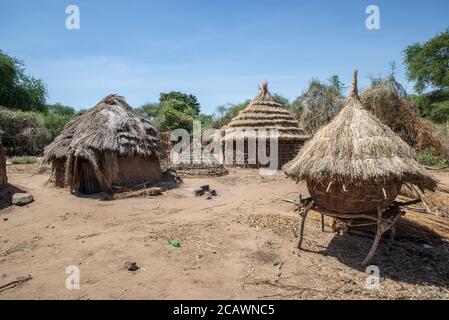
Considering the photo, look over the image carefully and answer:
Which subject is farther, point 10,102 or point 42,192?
point 10,102

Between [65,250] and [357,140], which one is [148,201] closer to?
[65,250]

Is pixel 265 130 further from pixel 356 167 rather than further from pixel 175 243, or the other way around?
pixel 356 167

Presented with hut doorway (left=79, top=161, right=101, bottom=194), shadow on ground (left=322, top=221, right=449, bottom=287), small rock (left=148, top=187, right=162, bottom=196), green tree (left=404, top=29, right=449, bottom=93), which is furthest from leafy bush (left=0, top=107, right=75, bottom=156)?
green tree (left=404, top=29, right=449, bottom=93)

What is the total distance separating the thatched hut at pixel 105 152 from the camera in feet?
30.1

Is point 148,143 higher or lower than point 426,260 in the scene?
higher

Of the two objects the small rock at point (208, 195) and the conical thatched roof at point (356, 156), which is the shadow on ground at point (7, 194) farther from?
the conical thatched roof at point (356, 156)

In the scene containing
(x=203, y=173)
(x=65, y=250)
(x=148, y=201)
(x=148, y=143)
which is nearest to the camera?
(x=65, y=250)

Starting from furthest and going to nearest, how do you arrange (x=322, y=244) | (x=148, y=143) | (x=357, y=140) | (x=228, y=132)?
(x=228, y=132) < (x=148, y=143) < (x=322, y=244) < (x=357, y=140)

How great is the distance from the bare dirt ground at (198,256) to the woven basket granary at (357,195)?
87cm

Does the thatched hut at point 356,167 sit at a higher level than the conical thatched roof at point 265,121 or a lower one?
lower

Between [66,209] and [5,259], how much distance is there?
294cm

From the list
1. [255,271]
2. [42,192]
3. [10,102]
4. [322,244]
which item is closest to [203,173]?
[42,192]

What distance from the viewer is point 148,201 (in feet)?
27.9

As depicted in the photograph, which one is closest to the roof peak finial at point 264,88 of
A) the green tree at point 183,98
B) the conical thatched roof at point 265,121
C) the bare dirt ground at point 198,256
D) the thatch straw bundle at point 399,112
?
the conical thatched roof at point 265,121
